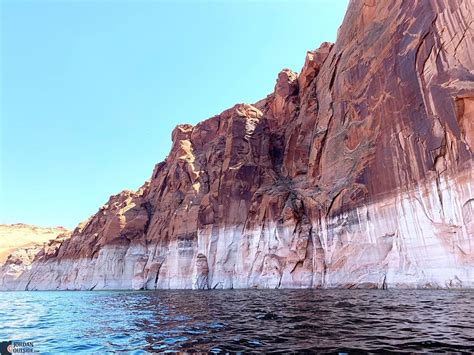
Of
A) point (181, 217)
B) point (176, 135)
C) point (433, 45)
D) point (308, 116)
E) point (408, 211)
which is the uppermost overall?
point (176, 135)

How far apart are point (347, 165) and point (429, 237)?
1618cm

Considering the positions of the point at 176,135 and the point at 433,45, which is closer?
the point at 433,45

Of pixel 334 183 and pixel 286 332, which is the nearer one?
pixel 286 332

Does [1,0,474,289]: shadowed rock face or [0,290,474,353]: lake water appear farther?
[1,0,474,289]: shadowed rock face

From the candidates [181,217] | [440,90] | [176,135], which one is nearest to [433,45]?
[440,90]

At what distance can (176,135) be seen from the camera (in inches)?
3595

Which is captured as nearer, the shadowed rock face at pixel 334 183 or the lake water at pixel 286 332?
the lake water at pixel 286 332

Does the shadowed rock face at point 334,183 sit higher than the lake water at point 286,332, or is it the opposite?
the shadowed rock face at point 334,183

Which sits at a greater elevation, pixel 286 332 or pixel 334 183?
pixel 334 183

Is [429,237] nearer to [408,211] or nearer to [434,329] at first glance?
[408,211]

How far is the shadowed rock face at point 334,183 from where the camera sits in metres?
27.1

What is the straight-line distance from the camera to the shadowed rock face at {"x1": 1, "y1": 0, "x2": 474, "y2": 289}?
27.1m

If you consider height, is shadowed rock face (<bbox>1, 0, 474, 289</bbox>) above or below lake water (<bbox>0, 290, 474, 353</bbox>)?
above

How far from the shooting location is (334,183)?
4400 centimetres
